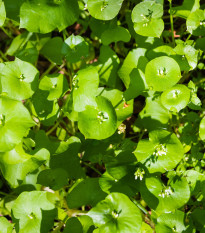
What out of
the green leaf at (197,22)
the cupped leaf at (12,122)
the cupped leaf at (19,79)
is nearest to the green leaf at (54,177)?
the cupped leaf at (12,122)

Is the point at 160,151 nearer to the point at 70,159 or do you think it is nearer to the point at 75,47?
the point at 70,159

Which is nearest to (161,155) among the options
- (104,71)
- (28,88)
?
(104,71)

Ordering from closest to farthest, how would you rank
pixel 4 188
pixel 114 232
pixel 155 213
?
pixel 114 232 → pixel 155 213 → pixel 4 188

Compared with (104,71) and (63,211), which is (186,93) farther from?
(63,211)

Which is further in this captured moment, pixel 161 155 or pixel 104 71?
pixel 104 71

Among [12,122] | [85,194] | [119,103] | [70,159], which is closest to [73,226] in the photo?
[85,194]

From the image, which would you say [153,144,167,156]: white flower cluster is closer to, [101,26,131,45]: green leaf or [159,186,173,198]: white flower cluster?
[159,186,173,198]: white flower cluster

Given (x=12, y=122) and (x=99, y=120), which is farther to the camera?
(x=99, y=120)
